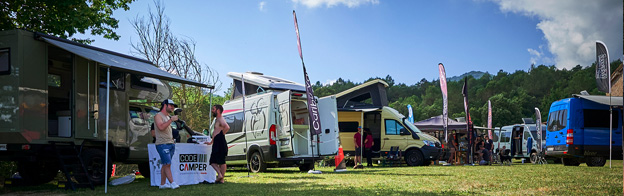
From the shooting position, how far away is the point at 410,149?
2022 cm

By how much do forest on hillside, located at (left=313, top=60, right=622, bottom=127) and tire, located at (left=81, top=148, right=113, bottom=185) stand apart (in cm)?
5957

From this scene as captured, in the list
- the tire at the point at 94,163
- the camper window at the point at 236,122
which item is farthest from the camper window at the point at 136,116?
the camper window at the point at 236,122

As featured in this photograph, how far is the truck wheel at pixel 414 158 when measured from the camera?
20.1m

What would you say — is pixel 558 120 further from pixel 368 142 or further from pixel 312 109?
pixel 312 109

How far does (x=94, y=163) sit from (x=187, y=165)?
5.72 ft

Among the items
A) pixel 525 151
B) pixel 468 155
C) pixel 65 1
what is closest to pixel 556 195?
pixel 65 1

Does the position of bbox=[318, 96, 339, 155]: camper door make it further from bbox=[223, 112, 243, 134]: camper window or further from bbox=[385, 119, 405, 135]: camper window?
bbox=[385, 119, 405, 135]: camper window

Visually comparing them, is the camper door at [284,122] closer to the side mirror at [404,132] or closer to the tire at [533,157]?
the side mirror at [404,132]

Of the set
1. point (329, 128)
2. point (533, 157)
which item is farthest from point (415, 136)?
point (533, 157)

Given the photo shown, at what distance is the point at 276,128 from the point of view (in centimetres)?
1410

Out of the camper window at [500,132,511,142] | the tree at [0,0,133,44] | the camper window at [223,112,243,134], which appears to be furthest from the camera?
the camper window at [500,132,511,142]

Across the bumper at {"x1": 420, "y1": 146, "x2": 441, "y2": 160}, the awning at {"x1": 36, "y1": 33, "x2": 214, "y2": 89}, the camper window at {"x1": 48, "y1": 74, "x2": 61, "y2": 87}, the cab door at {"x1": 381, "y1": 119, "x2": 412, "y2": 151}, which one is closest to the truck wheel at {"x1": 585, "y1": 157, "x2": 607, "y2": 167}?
the bumper at {"x1": 420, "y1": 146, "x2": 441, "y2": 160}

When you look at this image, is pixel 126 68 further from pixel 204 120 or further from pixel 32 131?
pixel 204 120

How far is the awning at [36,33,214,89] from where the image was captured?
9.10 m
